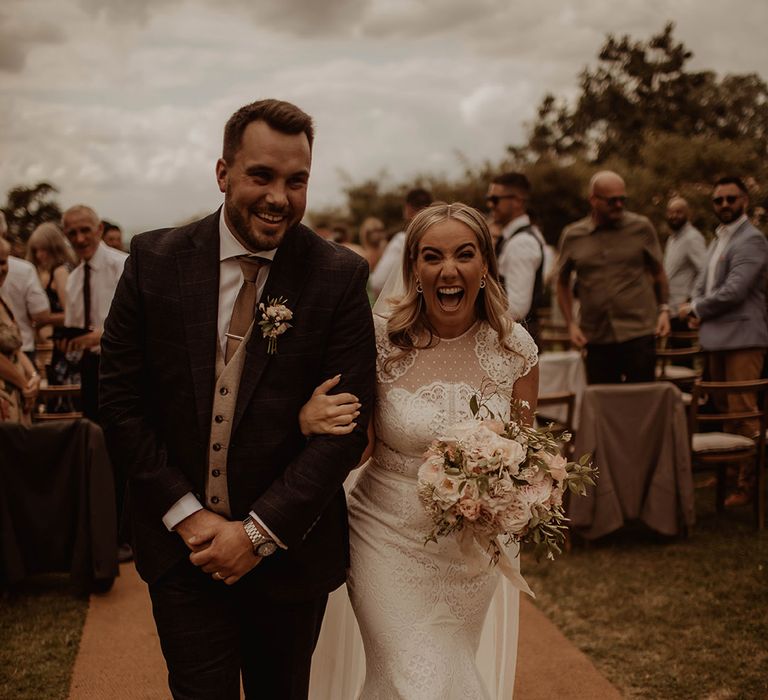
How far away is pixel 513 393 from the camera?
10.8 ft

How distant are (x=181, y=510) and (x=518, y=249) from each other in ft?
15.2

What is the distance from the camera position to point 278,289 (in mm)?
2537

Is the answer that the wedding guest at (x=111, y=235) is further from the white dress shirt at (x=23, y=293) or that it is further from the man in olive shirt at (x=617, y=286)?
the man in olive shirt at (x=617, y=286)

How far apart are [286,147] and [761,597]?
172 inches

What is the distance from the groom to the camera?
2.45 metres

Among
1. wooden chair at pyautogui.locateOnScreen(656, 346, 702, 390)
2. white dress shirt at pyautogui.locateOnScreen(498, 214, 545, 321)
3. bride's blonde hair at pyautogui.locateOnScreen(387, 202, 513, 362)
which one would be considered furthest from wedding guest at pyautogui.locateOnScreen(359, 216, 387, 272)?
bride's blonde hair at pyautogui.locateOnScreen(387, 202, 513, 362)

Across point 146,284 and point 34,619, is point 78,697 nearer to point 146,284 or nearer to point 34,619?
point 34,619

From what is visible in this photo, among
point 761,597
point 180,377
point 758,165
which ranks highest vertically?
point 758,165

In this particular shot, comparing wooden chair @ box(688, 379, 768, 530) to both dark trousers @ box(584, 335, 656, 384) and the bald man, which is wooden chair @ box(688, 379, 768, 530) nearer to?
dark trousers @ box(584, 335, 656, 384)

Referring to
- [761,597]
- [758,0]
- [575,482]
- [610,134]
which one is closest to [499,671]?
[575,482]

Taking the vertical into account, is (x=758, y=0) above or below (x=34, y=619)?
above

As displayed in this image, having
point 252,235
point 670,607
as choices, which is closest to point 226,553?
point 252,235

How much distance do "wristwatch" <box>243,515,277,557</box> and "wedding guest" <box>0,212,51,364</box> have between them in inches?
198

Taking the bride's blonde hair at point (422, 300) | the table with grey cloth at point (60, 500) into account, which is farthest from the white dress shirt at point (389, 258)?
the bride's blonde hair at point (422, 300)
